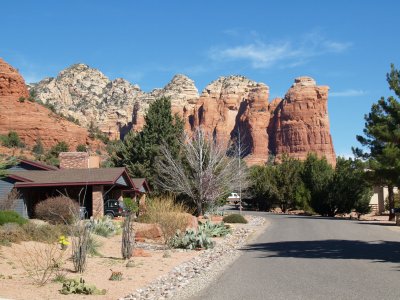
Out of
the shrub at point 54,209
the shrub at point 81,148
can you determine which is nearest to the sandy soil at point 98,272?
the shrub at point 54,209

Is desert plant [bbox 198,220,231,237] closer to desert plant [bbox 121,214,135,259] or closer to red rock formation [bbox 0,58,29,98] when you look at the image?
desert plant [bbox 121,214,135,259]

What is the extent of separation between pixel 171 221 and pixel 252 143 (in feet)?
404

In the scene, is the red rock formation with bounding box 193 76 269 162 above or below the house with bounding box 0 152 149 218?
above

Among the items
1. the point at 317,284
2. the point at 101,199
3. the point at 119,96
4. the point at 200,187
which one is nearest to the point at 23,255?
the point at 317,284

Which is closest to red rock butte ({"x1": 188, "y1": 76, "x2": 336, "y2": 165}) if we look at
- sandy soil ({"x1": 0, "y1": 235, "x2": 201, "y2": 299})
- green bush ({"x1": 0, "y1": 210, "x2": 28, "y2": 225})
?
green bush ({"x1": 0, "y1": 210, "x2": 28, "y2": 225})

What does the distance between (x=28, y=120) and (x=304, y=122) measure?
78824 millimetres

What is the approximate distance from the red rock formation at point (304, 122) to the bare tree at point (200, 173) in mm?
96301

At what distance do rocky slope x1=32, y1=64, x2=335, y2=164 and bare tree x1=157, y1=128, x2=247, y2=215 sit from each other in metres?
85.7

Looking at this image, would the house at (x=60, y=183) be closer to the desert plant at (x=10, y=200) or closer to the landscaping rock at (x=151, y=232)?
the desert plant at (x=10, y=200)

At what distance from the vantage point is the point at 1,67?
83875mm

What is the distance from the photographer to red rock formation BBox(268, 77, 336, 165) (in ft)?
439

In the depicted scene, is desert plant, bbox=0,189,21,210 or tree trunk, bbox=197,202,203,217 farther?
tree trunk, bbox=197,202,203,217

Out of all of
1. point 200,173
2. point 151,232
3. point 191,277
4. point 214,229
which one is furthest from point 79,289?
point 200,173

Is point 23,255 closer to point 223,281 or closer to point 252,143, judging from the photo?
point 223,281
